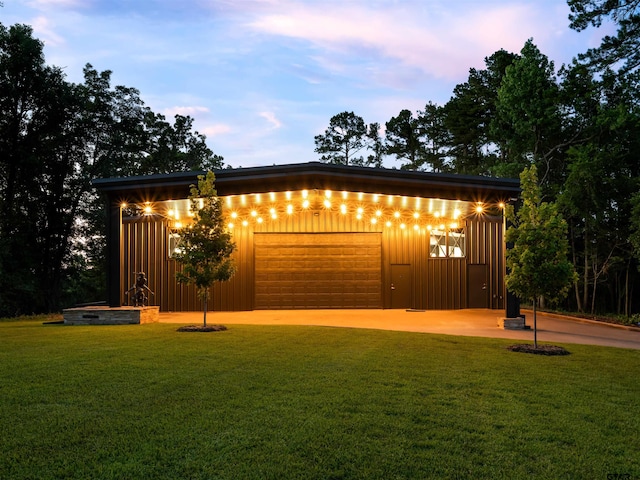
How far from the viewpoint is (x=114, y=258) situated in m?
13.7

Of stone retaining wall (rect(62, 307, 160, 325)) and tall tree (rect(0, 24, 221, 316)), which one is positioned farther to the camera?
tall tree (rect(0, 24, 221, 316))

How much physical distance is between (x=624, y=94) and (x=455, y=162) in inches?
677

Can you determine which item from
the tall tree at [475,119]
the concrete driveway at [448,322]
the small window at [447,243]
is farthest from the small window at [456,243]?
the tall tree at [475,119]

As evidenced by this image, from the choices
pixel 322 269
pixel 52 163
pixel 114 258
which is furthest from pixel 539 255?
pixel 52 163

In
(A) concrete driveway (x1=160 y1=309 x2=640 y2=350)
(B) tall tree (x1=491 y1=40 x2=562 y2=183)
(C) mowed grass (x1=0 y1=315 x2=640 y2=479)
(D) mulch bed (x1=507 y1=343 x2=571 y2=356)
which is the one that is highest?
(B) tall tree (x1=491 y1=40 x2=562 y2=183)

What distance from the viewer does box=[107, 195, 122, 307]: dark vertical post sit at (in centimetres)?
1365

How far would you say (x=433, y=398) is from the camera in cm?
551

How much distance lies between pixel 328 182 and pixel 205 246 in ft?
12.2

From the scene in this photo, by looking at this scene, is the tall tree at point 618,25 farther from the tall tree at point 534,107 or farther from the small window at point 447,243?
the small window at point 447,243

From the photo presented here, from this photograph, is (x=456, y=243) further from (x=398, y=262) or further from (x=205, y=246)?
(x=205, y=246)

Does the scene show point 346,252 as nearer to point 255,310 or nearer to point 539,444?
point 255,310

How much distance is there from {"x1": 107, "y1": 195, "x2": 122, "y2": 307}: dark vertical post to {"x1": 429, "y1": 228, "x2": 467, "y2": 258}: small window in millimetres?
11232

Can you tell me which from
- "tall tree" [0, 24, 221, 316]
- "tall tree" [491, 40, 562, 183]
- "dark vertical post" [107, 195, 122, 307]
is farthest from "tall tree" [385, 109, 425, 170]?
"dark vertical post" [107, 195, 122, 307]

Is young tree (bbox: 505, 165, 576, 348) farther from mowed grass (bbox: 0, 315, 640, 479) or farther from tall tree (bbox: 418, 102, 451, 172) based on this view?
tall tree (bbox: 418, 102, 451, 172)
